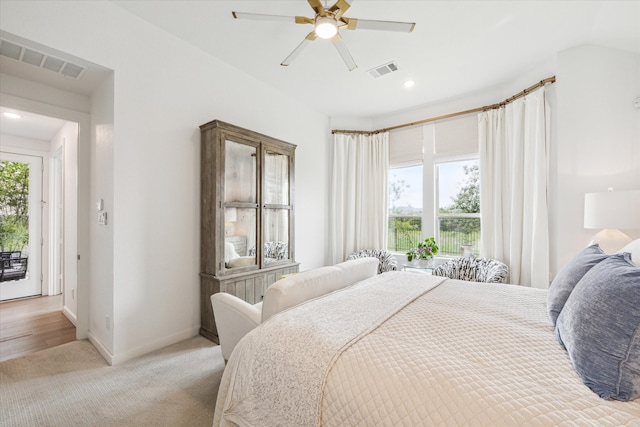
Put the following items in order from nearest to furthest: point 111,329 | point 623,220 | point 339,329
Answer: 1. point 339,329
2. point 623,220
3. point 111,329

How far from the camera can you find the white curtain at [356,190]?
448 cm

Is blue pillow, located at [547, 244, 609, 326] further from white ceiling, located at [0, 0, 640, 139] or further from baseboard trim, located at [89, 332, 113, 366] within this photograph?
baseboard trim, located at [89, 332, 113, 366]

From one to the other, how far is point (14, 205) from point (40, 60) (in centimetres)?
341

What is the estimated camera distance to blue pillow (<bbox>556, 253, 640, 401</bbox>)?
0.80 m

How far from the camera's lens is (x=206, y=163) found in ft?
9.12

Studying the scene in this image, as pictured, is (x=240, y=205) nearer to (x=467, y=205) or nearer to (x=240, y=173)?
(x=240, y=173)

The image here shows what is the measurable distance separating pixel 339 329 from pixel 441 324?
20.0 inches

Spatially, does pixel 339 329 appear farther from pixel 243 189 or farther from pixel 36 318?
pixel 36 318

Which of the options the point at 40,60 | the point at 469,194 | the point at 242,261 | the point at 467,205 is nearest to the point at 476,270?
the point at 467,205

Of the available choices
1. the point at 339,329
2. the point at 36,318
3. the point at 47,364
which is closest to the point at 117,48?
the point at 47,364

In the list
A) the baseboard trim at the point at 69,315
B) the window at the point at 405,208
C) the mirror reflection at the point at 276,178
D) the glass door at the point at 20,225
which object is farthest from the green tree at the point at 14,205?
the window at the point at 405,208

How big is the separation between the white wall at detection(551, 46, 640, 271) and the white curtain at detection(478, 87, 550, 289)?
0.15 metres

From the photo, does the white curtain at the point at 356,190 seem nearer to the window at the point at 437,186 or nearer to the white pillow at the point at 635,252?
the window at the point at 437,186

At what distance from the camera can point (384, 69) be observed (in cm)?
317
